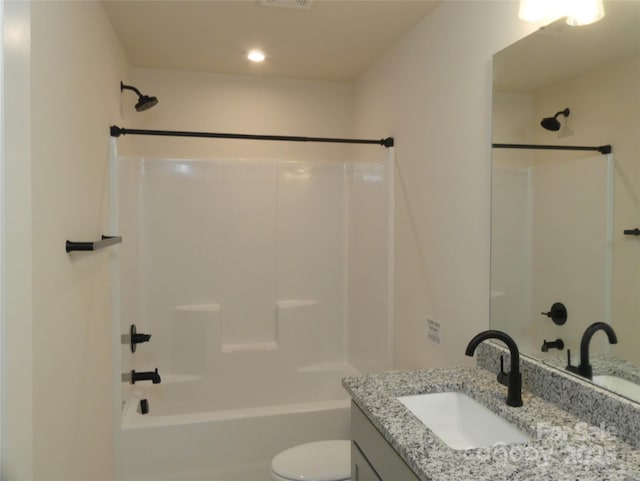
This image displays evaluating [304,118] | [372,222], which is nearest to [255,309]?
[372,222]

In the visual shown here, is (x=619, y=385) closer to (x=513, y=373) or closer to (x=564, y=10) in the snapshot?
(x=513, y=373)

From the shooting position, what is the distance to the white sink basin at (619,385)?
1.09 m

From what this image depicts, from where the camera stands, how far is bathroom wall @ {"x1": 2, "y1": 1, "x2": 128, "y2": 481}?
30.8 inches

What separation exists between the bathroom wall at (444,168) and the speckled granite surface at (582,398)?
0.34 m

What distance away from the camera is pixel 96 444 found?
6.09 feet

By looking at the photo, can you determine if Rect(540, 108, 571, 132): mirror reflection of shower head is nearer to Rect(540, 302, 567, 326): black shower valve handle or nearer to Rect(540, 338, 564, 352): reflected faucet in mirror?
Rect(540, 302, 567, 326): black shower valve handle

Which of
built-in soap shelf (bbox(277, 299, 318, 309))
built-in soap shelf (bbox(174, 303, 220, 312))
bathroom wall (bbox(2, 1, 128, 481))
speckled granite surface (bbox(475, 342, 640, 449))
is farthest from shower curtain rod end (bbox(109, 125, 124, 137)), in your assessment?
speckled granite surface (bbox(475, 342, 640, 449))

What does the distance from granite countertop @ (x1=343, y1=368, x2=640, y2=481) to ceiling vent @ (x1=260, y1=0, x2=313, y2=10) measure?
1.61 metres

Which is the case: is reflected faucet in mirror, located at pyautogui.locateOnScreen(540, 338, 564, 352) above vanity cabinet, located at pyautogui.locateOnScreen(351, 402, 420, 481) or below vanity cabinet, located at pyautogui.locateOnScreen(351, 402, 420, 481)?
Answer: above

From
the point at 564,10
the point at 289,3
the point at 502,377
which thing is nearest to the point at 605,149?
the point at 564,10

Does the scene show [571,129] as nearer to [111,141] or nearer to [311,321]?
[111,141]

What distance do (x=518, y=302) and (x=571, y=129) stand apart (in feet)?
1.95

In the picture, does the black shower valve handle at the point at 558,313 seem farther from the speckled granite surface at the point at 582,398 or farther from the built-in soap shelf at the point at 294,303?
the built-in soap shelf at the point at 294,303

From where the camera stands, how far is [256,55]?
8.87 ft
